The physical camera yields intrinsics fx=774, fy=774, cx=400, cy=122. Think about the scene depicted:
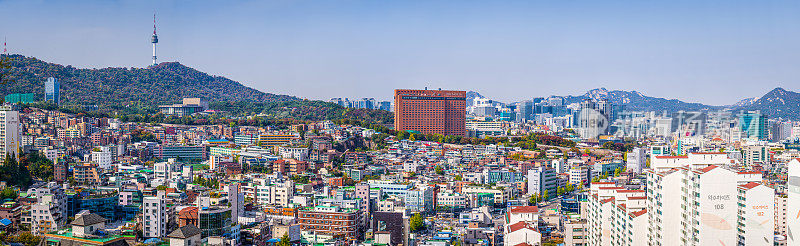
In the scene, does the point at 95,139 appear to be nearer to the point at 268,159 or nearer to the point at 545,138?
the point at 268,159

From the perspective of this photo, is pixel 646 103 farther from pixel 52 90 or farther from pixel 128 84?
pixel 128 84

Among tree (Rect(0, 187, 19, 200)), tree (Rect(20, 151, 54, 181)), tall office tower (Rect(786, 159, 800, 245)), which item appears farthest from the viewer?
tree (Rect(20, 151, 54, 181))

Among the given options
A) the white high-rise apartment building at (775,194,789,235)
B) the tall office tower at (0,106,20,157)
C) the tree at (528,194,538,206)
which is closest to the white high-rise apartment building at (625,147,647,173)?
the tree at (528,194,538,206)

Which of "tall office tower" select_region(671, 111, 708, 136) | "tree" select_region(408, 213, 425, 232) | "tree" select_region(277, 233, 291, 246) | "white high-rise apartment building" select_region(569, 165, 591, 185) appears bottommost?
"tree" select_region(408, 213, 425, 232)

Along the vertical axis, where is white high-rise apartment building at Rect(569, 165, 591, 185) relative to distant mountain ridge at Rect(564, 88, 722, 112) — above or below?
below

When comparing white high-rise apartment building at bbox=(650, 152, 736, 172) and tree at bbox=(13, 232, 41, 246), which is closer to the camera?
white high-rise apartment building at bbox=(650, 152, 736, 172)

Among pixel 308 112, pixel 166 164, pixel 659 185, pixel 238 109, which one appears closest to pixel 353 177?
pixel 166 164

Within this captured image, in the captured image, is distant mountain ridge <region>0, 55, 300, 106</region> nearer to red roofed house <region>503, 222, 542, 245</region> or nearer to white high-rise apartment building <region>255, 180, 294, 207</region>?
white high-rise apartment building <region>255, 180, 294, 207</region>

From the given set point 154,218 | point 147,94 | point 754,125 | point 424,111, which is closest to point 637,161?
point 754,125
